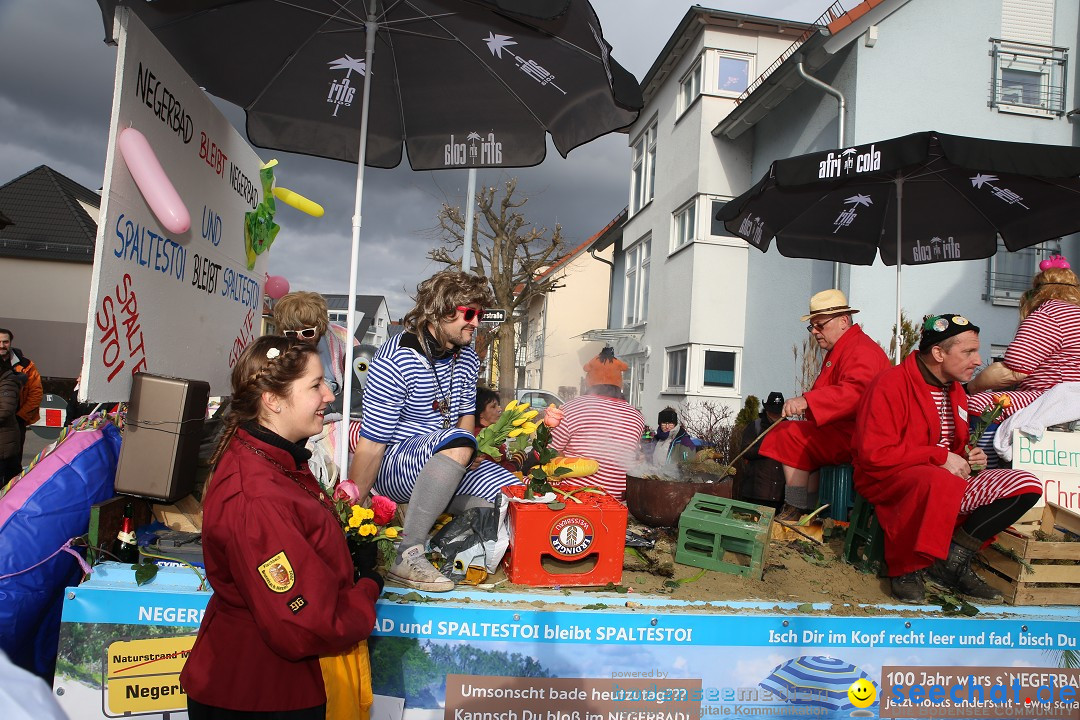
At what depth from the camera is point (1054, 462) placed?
4.06 metres

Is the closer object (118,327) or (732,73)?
(118,327)

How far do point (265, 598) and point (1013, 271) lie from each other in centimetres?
1285

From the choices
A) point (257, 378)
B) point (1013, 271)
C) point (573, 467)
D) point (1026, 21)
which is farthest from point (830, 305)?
point (1026, 21)

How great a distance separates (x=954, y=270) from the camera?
11.0 meters

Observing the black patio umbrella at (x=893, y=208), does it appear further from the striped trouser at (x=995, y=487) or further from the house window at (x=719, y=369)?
the house window at (x=719, y=369)

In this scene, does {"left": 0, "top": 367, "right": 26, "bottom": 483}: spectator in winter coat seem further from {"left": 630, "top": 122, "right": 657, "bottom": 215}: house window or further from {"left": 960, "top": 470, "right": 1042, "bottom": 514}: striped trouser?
{"left": 630, "top": 122, "right": 657, "bottom": 215}: house window

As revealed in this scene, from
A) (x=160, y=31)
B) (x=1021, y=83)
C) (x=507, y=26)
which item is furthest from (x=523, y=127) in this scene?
(x=1021, y=83)

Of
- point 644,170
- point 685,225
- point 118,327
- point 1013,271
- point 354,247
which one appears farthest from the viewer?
point 644,170

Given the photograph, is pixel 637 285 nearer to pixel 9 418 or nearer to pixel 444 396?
pixel 9 418

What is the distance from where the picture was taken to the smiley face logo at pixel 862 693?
2.91 m

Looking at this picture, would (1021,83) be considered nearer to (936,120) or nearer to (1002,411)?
(936,120)

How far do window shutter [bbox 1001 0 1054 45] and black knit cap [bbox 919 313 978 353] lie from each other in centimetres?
1078

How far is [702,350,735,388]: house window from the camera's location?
A: 16.0 meters

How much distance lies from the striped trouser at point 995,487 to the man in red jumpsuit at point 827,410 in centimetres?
79
